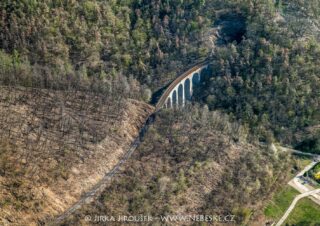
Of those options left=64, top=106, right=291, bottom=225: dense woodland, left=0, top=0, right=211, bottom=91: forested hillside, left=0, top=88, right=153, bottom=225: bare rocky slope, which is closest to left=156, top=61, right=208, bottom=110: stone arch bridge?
left=0, top=0, right=211, bottom=91: forested hillside

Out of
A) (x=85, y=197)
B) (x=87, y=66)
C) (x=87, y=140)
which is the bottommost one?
(x=85, y=197)

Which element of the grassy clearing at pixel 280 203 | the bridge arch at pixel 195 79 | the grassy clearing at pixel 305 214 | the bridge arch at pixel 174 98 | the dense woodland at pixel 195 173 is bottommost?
the grassy clearing at pixel 305 214

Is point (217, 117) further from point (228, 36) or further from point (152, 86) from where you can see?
point (228, 36)

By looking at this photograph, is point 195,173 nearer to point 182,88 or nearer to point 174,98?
point 174,98

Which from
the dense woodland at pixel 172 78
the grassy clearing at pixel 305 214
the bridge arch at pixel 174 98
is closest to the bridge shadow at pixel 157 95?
the dense woodland at pixel 172 78

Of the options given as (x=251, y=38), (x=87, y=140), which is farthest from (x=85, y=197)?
(x=251, y=38)

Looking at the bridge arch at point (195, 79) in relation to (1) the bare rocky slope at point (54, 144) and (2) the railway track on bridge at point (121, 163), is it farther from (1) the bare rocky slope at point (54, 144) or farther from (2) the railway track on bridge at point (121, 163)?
(1) the bare rocky slope at point (54, 144)
